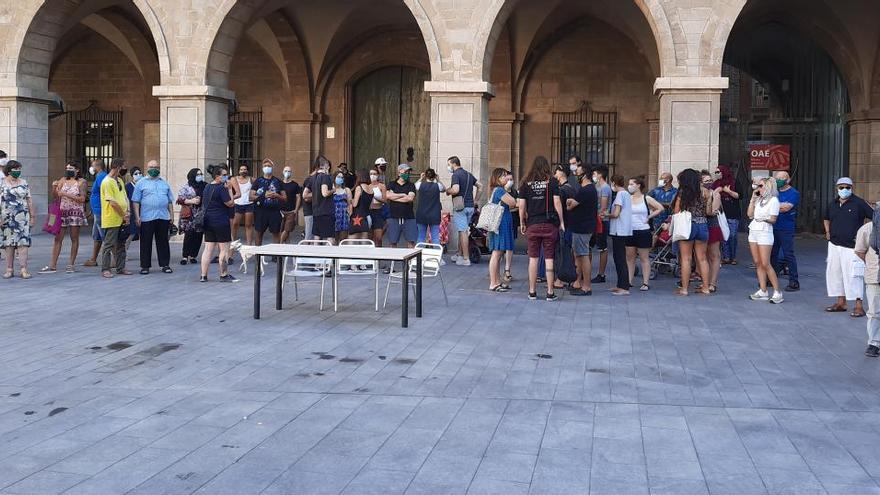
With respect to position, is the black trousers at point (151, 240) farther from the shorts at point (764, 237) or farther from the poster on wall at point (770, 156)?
the poster on wall at point (770, 156)

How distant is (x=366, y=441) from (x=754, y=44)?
20.5 meters

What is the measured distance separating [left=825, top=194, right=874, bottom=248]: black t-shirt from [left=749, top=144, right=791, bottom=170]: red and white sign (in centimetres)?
1188

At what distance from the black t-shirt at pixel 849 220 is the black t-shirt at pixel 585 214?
2.47 meters

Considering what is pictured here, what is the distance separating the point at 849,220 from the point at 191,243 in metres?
8.62

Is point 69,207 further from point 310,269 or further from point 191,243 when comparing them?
point 310,269

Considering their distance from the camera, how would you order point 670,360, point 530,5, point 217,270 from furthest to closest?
point 530,5
point 217,270
point 670,360

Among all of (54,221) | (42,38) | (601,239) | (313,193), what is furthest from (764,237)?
(42,38)

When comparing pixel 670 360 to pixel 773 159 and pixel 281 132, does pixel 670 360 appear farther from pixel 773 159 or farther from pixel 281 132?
pixel 281 132

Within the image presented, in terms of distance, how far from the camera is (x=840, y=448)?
4.60 metres

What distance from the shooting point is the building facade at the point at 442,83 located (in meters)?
14.8

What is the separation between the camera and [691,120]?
14016 mm

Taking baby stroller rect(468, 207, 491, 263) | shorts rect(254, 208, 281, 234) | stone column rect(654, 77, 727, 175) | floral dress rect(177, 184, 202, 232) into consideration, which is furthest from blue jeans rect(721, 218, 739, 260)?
floral dress rect(177, 184, 202, 232)

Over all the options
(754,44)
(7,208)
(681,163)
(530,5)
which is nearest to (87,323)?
(7,208)

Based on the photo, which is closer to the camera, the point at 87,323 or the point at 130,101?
the point at 87,323
